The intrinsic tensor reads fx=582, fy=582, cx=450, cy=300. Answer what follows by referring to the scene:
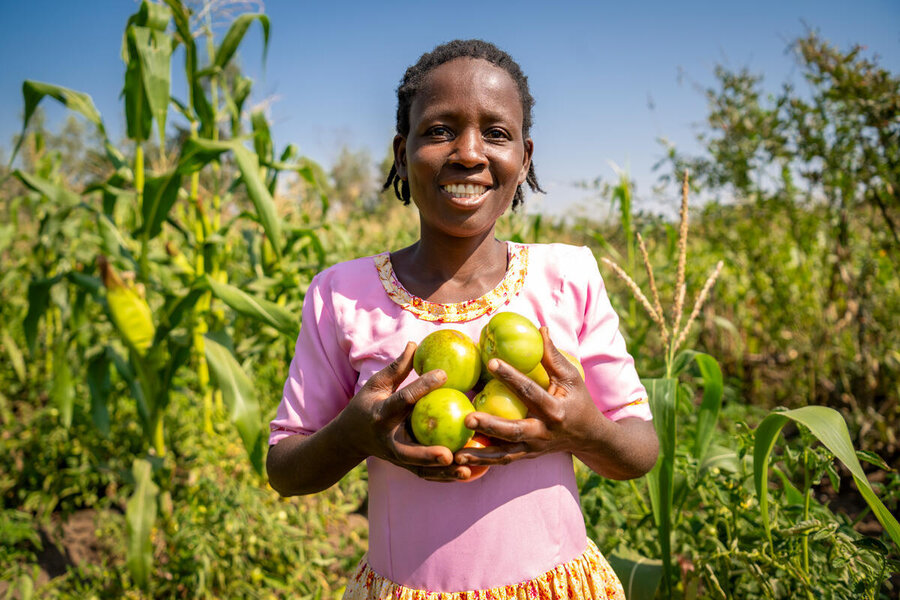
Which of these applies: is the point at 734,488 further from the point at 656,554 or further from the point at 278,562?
the point at 278,562

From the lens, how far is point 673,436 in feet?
5.18

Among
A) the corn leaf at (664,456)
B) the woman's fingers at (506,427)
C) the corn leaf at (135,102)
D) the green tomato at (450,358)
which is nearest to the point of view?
the woman's fingers at (506,427)

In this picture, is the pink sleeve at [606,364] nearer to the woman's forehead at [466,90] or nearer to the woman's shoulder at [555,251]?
the woman's shoulder at [555,251]

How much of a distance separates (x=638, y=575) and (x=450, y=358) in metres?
1.13

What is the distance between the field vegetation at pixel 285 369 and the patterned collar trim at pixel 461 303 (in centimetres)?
60

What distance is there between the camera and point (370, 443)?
1.01 m

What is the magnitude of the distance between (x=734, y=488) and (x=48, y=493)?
3213 millimetres

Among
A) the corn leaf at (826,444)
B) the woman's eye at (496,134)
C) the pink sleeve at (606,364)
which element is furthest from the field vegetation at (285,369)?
the woman's eye at (496,134)

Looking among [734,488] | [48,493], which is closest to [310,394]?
[734,488]

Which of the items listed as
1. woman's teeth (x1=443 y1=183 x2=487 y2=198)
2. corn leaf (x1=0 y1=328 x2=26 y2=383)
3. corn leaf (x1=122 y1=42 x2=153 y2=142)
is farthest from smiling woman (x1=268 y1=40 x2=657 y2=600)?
A: corn leaf (x1=0 y1=328 x2=26 y2=383)

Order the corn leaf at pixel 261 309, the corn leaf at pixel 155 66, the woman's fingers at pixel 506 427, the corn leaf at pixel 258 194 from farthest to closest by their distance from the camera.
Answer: the corn leaf at pixel 155 66 < the corn leaf at pixel 258 194 < the corn leaf at pixel 261 309 < the woman's fingers at pixel 506 427

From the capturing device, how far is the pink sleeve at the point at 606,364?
3.88 feet

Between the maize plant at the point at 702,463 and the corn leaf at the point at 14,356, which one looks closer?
the maize plant at the point at 702,463

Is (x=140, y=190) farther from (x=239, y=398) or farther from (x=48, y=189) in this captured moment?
(x=239, y=398)
